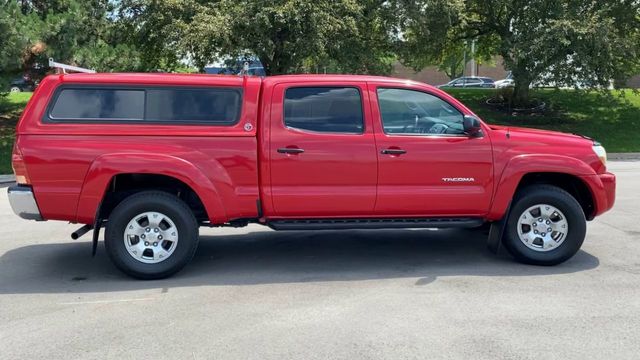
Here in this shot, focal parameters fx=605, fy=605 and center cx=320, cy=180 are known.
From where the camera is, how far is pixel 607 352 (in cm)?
404

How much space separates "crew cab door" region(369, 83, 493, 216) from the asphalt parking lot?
68 cm

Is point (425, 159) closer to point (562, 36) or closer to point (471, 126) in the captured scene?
point (471, 126)

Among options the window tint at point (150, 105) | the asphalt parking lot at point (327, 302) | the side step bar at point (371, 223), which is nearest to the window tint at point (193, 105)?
the window tint at point (150, 105)

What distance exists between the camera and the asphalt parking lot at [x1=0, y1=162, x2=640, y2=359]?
4152 mm

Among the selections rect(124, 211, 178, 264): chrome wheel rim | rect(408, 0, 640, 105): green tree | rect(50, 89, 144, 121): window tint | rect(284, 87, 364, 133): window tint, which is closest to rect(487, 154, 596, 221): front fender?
rect(284, 87, 364, 133): window tint

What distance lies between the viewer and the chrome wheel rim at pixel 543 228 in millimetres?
6137

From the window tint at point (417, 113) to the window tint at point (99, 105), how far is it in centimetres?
238

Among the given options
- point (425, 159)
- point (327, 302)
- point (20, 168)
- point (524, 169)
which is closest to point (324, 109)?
point (425, 159)

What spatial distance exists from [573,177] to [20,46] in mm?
13832

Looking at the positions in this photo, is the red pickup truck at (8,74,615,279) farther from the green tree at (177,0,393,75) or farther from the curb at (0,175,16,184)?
the green tree at (177,0,393,75)

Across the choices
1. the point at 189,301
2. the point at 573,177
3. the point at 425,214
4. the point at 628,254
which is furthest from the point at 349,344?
the point at 628,254

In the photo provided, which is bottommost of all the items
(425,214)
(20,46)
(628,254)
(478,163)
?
(628,254)

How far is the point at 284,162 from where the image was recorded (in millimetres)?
5742

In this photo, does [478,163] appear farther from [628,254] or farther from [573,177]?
[628,254]
